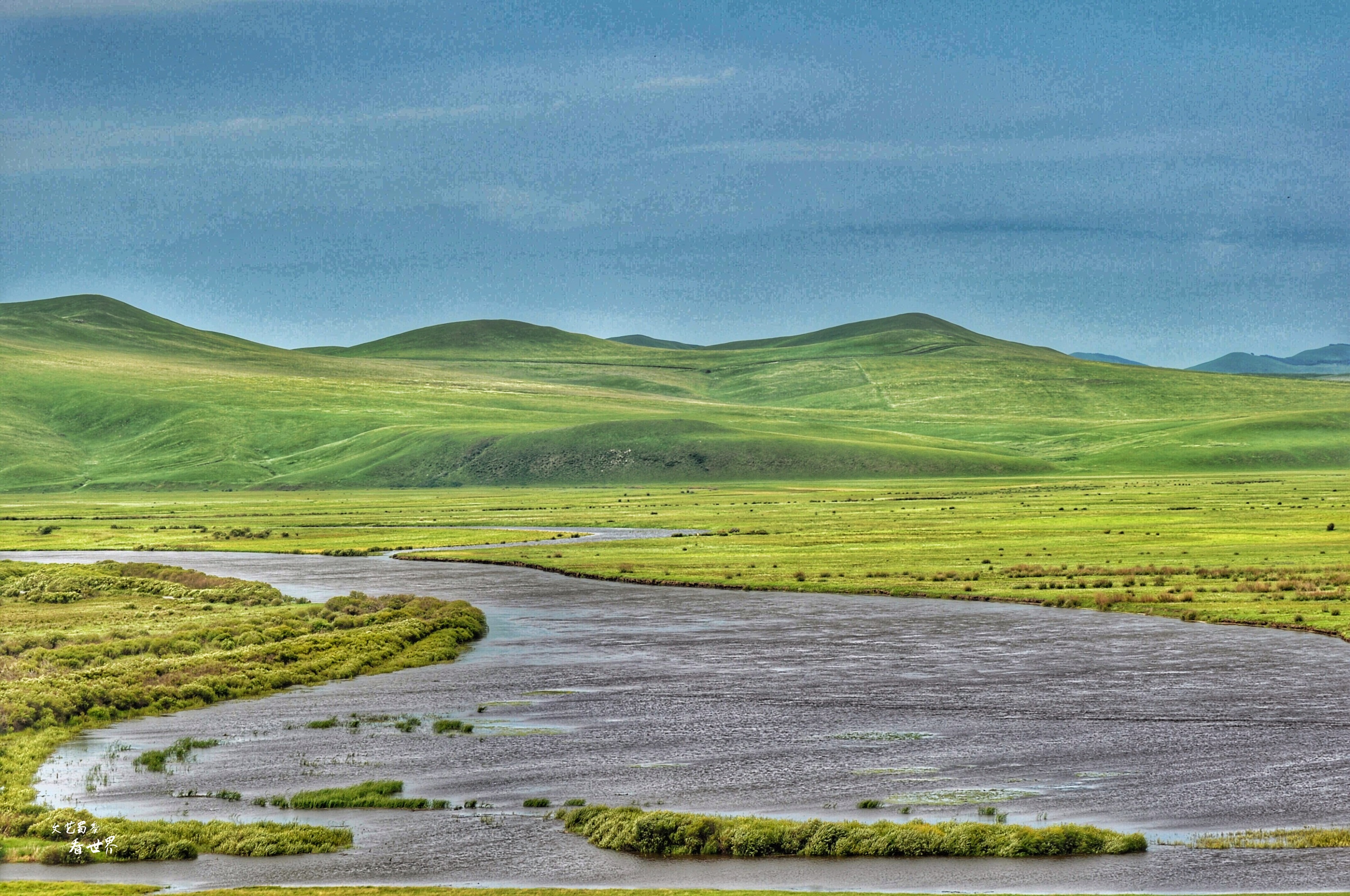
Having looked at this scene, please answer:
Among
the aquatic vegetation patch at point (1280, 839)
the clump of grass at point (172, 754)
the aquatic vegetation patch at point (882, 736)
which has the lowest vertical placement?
the clump of grass at point (172, 754)

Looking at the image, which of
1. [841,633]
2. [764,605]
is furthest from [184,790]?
[764,605]

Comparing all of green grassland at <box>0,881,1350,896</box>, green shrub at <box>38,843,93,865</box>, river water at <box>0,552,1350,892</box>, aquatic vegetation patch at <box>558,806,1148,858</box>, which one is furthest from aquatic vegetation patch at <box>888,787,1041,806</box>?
green shrub at <box>38,843,93,865</box>

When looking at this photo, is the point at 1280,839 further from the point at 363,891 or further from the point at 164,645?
the point at 164,645

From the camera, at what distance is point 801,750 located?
39656 millimetres

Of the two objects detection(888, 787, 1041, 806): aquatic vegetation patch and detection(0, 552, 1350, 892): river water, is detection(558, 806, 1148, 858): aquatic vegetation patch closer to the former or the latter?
detection(0, 552, 1350, 892): river water

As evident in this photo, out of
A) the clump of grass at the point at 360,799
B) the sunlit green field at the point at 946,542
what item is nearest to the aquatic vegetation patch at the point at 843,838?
the clump of grass at the point at 360,799

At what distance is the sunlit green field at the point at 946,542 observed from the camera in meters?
75.8

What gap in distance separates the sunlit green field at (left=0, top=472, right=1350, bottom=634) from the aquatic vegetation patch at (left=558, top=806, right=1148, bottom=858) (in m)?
37.1

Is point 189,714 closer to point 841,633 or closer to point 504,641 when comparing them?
point 504,641

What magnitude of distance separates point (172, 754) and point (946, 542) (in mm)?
81571

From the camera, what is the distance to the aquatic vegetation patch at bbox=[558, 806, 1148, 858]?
1140 inches

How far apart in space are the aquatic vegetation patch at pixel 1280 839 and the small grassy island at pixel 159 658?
1978 cm

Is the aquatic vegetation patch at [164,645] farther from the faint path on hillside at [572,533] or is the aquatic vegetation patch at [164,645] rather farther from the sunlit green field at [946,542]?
the faint path on hillside at [572,533]

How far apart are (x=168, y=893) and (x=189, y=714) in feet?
72.4
